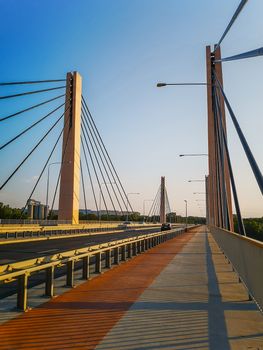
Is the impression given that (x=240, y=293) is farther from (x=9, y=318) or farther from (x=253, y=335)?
(x=9, y=318)

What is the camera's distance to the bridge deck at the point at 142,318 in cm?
519

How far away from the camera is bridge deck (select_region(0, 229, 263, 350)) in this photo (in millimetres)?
5188

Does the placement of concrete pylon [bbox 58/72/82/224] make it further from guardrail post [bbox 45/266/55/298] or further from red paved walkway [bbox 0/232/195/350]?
guardrail post [bbox 45/266/55/298]

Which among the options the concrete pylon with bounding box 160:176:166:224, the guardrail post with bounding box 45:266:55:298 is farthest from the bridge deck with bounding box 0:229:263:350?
the concrete pylon with bounding box 160:176:166:224

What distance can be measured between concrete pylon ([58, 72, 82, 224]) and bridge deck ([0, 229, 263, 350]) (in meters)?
24.0

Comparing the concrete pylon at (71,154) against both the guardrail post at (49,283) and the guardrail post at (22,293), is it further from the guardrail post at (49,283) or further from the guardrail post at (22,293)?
the guardrail post at (22,293)

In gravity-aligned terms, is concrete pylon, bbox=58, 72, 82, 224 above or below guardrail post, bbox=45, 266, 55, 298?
above

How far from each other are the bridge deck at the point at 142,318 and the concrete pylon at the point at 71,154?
24015 millimetres

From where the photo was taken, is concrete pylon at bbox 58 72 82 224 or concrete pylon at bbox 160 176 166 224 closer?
concrete pylon at bbox 58 72 82 224

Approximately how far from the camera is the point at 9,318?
6262 mm

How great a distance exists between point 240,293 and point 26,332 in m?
4.86

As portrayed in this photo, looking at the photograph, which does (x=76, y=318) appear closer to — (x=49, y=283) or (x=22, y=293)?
(x=22, y=293)

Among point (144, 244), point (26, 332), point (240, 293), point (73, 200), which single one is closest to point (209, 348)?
point (26, 332)

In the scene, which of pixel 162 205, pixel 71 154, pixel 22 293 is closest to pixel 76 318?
pixel 22 293
